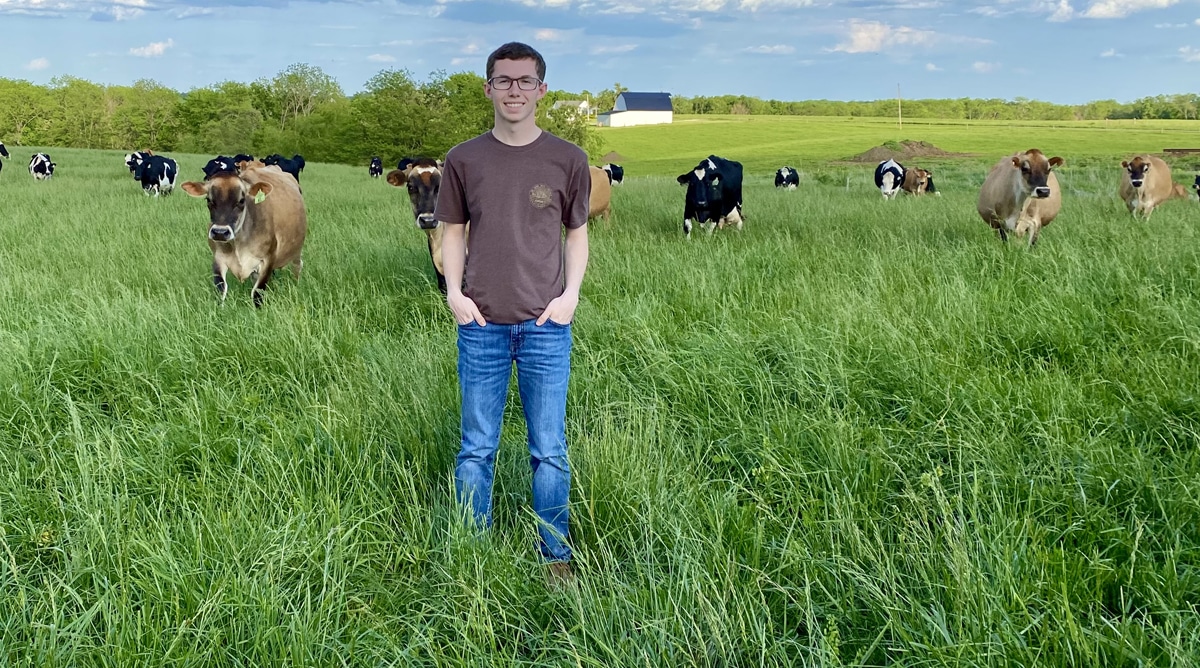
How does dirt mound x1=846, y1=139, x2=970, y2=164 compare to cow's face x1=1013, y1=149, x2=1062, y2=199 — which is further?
dirt mound x1=846, y1=139, x2=970, y2=164

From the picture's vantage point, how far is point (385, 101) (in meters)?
61.1

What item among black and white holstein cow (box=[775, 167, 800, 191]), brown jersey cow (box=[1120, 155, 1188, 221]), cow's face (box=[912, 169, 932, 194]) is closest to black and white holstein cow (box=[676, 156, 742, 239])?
brown jersey cow (box=[1120, 155, 1188, 221])

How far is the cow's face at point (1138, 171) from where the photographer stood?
13.0m

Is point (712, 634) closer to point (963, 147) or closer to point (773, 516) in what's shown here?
point (773, 516)

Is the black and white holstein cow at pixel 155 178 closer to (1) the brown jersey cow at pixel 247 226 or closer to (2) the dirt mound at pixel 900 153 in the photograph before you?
(1) the brown jersey cow at pixel 247 226

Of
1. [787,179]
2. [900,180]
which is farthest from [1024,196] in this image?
[787,179]

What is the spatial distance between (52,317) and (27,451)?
2.69 m

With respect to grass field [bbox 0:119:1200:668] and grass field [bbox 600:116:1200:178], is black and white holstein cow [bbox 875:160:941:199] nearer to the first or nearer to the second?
grass field [bbox 600:116:1200:178]

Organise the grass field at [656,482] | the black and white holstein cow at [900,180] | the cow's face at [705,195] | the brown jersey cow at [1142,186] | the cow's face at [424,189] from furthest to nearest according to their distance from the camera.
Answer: the black and white holstein cow at [900,180], the brown jersey cow at [1142,186], the cow's face at [705,195], the cow's face at [424,189], the grass field at [656,482]

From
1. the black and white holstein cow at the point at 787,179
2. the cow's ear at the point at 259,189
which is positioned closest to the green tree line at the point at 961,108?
the black and white holstein cow at the point at 787,179

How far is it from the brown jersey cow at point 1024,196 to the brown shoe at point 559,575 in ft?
27.2

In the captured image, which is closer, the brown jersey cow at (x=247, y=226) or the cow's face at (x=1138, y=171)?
the brown jersey cow at (x=247, y=226)

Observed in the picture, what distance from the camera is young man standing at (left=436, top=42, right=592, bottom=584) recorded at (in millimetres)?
2578

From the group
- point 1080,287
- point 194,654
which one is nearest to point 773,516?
point 194,654
